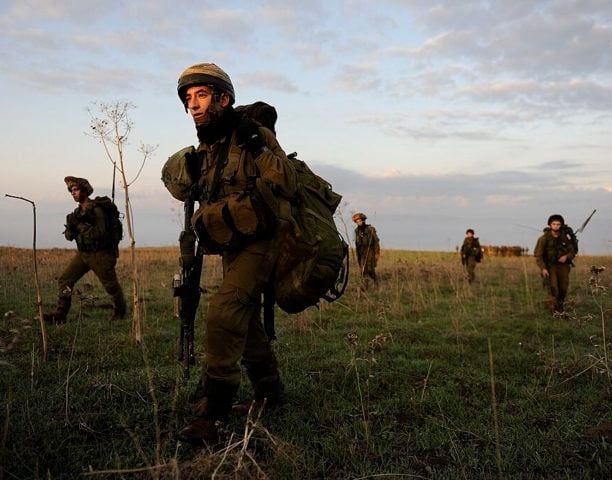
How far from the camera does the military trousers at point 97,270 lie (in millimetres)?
8055

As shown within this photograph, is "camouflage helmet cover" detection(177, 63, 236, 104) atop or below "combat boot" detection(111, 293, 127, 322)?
atop

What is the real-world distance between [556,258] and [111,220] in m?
8.16

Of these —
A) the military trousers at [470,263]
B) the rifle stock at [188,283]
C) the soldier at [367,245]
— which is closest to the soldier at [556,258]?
the soldier at [367,245]

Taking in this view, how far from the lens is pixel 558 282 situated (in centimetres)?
1066

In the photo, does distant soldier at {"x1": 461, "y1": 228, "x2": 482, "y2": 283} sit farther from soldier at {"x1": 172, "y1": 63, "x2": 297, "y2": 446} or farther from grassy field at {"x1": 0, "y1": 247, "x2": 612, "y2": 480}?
soldier at {"x1": 172, "y1": 63, "x2": 297, "y2": 446}

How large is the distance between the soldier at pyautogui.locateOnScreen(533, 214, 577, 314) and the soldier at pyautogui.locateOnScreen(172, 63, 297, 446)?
8767 mm

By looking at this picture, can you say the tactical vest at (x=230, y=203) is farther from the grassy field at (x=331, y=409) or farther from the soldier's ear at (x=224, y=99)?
the grassy field at (x=331, y=409)

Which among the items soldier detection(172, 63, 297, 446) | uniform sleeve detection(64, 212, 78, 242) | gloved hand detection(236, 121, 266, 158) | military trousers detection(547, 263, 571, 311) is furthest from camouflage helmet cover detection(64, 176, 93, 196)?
military trousers detection(547, 263, 571, 311)

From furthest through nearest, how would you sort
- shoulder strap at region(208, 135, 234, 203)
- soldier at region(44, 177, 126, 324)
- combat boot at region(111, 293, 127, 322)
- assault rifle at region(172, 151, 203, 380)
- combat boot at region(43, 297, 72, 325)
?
combat boot at region(111, 293, 127, 322) → soldier at region(44, 177, 126, 324) → combat boot at region(43, 297, 72, 325) → assault rifle at region(172, 151, 203, 380) → shoulder strap at region(208, 135, 234, 203)

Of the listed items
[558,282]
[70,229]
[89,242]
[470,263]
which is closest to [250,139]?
[89,242]

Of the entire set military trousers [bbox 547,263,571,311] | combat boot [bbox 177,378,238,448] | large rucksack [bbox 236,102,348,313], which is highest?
large rucksack [bbox 236,102,348,313]

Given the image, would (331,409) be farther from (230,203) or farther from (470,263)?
(470,263)

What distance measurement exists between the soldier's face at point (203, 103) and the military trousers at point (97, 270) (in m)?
5.29

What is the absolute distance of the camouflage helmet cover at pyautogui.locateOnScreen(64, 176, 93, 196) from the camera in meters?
8.06
